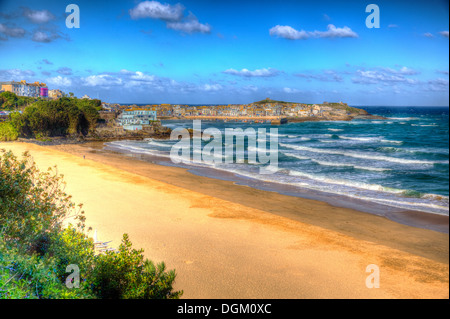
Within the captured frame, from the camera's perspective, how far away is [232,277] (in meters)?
4.46

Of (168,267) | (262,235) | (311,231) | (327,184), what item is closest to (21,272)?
(168,267)

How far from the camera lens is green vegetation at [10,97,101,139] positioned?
24325 mm

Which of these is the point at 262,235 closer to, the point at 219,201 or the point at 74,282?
the point at 219,201

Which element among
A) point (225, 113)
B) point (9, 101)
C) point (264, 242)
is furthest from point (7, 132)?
point (225, 113)

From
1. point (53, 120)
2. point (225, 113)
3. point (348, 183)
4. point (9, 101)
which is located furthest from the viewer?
point (225, 113)

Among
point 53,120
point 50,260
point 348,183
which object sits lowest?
point 348,183

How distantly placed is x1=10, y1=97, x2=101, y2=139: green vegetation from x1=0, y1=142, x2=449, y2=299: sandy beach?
17045mm

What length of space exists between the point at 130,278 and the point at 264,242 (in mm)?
3470

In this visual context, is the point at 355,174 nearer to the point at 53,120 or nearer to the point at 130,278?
the point at 130,278

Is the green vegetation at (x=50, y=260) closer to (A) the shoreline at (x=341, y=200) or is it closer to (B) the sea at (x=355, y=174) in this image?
(A) the shoreline at (x=341, y=200)

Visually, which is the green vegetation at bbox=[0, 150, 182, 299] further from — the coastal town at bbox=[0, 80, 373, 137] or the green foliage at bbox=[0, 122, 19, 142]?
the coastal town at bbox=[0, 80, 373, 137]

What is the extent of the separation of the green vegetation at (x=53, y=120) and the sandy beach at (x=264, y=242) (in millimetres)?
17045

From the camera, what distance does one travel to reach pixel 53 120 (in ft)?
87.5

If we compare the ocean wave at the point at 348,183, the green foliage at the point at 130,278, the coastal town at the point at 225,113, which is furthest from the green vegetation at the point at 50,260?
the coastal town at the point at 225,113
